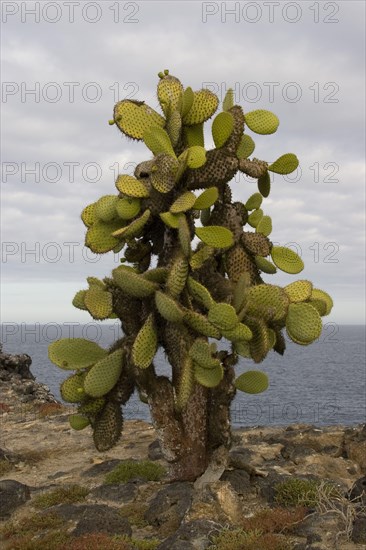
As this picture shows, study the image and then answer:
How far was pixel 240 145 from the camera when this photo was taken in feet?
36.0

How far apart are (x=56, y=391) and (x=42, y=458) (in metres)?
53.8

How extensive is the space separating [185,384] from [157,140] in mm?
4247

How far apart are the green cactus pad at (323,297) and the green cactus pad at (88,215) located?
4.49 meters

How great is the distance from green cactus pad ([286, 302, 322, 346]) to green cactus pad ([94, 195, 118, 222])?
3650 millimetres

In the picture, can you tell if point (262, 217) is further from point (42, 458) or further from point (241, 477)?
point (42, 458)

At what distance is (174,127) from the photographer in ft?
33.5

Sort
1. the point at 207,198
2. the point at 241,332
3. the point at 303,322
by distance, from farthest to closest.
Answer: the point at 303,322
the point at 207,198
the point at 241,332

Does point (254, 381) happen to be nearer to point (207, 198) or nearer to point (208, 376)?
point (208, 376)

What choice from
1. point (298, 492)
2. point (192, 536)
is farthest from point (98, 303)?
point (298, 492)

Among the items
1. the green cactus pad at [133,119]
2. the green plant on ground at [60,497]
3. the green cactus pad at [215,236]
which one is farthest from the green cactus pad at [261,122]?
the green plant on ground at [60,497]

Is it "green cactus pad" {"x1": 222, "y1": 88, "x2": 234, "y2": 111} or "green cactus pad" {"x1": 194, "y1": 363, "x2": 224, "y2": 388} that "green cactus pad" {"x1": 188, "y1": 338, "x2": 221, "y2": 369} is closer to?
"green cactus pad" {"x1": 194, "y1": 363, "x2": 224, "y2": 388}

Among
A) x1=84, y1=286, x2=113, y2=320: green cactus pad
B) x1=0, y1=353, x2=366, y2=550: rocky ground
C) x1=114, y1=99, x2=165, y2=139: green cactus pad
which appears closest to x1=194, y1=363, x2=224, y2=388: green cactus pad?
x1=84, y1=286, x2=113, y2=320: green cactus pad

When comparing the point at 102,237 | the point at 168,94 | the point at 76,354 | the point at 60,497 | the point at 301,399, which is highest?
the point at 168,94

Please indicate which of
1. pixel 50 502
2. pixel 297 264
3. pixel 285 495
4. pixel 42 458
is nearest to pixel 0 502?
pixel 50 502
